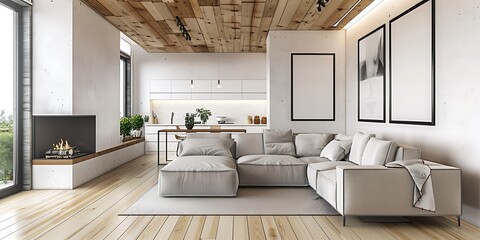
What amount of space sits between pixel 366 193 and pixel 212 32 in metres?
5.17

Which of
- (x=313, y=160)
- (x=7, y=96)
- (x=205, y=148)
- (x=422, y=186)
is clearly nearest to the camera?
(x=422, y=186)

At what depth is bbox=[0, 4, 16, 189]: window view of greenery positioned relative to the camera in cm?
474

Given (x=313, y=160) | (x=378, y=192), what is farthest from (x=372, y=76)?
(x=378, y=192)

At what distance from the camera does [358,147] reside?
193 inches

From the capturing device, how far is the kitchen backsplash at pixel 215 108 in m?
10.4

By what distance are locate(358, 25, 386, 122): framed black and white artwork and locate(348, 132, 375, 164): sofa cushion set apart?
815mm

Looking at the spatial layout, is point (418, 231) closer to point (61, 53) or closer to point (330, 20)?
point (330, 20)

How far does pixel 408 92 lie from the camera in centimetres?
480

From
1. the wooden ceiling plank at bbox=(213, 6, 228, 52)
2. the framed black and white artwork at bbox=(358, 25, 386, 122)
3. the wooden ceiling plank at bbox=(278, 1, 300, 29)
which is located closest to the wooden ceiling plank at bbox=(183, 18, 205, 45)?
the wooden ceiling plank at bbox=(213, 6, 228, 52)

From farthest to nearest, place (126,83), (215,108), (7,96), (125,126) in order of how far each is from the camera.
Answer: (215,108) < (126,83) < (125,126) < (7,96)

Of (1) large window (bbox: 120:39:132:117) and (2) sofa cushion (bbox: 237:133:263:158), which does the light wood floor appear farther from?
(1) large window (bbox: 120:39:132:117)

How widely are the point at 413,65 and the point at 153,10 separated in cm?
403

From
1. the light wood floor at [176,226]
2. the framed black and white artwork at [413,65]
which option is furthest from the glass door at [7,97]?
the framed black and white artwork at [413,65]

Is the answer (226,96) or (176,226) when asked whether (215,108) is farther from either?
(176,226)
